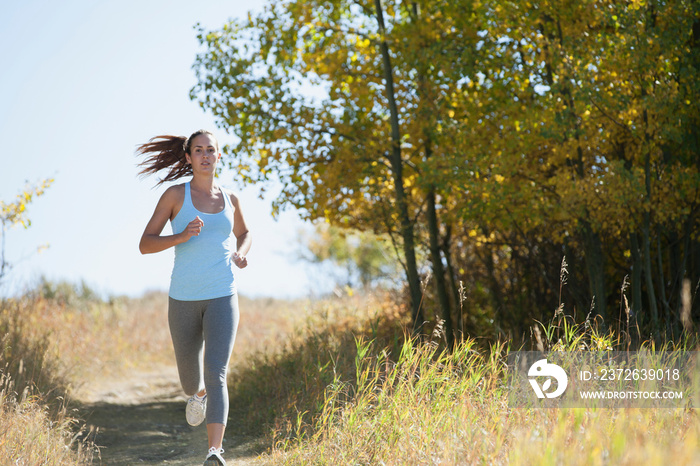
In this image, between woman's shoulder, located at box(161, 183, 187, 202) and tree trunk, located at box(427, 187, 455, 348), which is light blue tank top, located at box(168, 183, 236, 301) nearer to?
woman's shoulder, located at box(161, 183, 187, 202)

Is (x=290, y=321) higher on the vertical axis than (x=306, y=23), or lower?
lower

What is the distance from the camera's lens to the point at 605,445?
3.61m

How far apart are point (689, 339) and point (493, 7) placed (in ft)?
13.8

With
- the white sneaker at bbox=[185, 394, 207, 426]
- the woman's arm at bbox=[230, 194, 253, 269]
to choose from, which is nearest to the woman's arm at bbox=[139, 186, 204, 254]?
the woman's arm at bbox=[230, 194, 253, 269]

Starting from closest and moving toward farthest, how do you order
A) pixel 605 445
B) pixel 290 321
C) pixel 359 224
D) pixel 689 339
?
pixel 605 445, pixel 689 339, pixel 359 224, pixel 290 321

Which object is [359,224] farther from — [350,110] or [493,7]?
[493,7]

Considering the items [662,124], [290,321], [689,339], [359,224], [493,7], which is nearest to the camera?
[689,339]

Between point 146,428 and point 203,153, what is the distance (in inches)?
147

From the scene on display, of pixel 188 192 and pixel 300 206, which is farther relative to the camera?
pixel 300 206

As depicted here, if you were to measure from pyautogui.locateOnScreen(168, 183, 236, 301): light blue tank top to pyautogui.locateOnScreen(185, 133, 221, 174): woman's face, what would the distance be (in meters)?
0.28

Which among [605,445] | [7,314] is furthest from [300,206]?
[605,445]

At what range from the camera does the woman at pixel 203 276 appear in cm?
436

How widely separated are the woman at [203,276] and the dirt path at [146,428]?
1230mm

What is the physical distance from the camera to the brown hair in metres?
5.43
